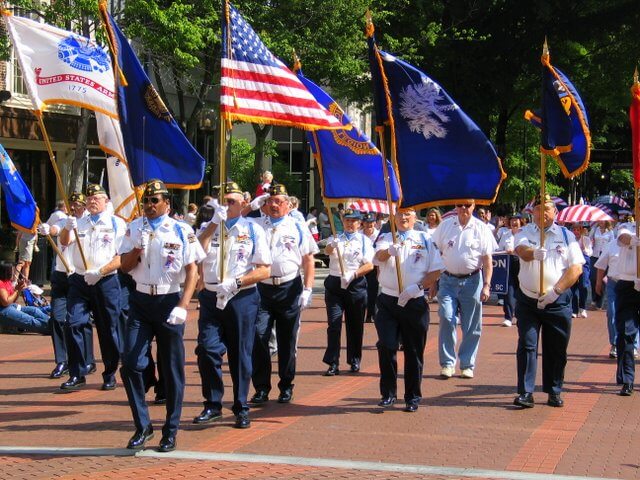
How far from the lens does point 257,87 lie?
9812mm

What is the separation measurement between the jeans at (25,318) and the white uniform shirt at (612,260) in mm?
7648

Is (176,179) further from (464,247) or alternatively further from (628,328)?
(628,328)

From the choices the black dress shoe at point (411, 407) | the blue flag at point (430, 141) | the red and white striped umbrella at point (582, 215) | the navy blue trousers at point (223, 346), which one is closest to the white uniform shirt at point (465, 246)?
the blue flag at point (430, 141)

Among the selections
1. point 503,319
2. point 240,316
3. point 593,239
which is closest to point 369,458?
point 240,316

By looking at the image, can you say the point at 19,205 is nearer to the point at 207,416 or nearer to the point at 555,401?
the point at 207,416

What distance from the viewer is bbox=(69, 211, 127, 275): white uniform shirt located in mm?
11125

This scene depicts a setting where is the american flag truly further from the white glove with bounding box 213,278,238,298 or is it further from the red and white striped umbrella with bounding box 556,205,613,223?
the red and white striped umbrella with bounding box 556,205,613,223

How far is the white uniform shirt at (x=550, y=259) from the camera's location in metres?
10.2

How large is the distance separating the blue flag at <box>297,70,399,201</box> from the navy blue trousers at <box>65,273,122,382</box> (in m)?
2.56

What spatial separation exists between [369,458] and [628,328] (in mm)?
4207

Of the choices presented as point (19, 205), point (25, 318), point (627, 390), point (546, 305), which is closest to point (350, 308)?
point (546, 305)

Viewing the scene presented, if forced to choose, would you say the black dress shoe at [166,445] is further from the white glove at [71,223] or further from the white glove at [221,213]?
the white glove at [71,223]

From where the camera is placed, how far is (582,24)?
3023cm

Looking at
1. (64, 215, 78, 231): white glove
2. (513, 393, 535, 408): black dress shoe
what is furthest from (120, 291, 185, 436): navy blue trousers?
(513, 393, 535, 408): black dress shoe
